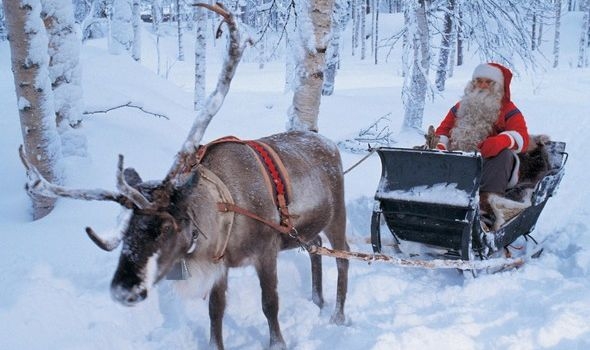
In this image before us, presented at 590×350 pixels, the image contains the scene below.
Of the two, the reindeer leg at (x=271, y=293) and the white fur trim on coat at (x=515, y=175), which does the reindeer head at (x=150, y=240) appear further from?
the white fur trim on coat at (x=515, y=175)

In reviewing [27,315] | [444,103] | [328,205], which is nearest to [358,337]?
[328,205]

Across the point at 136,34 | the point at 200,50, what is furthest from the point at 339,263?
the point at 136,34

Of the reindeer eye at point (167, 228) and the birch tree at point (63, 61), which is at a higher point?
the birch tree at point (63, 61)

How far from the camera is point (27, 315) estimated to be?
11.2 feet

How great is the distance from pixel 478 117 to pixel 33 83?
4.06 m

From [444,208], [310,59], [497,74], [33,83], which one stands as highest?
[310,59]

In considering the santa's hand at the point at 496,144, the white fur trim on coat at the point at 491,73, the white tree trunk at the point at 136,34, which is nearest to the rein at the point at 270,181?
the santa's hand at the point at 496,144

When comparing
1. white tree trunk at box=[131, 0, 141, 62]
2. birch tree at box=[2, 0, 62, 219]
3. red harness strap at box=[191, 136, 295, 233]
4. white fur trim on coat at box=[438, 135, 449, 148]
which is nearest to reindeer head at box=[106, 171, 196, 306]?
red harness strap at box=[191, 136, 295, 233]

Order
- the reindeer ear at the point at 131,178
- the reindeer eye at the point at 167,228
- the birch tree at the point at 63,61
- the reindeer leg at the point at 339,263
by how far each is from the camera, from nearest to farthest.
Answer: the reindeer eye at the point at 167,228, the reindeer ear at the point at 131,178, the reindeer leg at the point at 339,263, the birch tree at the point at 63,61

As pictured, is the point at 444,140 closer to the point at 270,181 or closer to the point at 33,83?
the point at 270,181

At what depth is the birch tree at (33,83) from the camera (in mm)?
4676

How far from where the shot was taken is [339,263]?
4.18m

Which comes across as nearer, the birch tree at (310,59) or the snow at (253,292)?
the snow at (253,292)

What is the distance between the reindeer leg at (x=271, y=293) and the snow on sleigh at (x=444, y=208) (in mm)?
929
